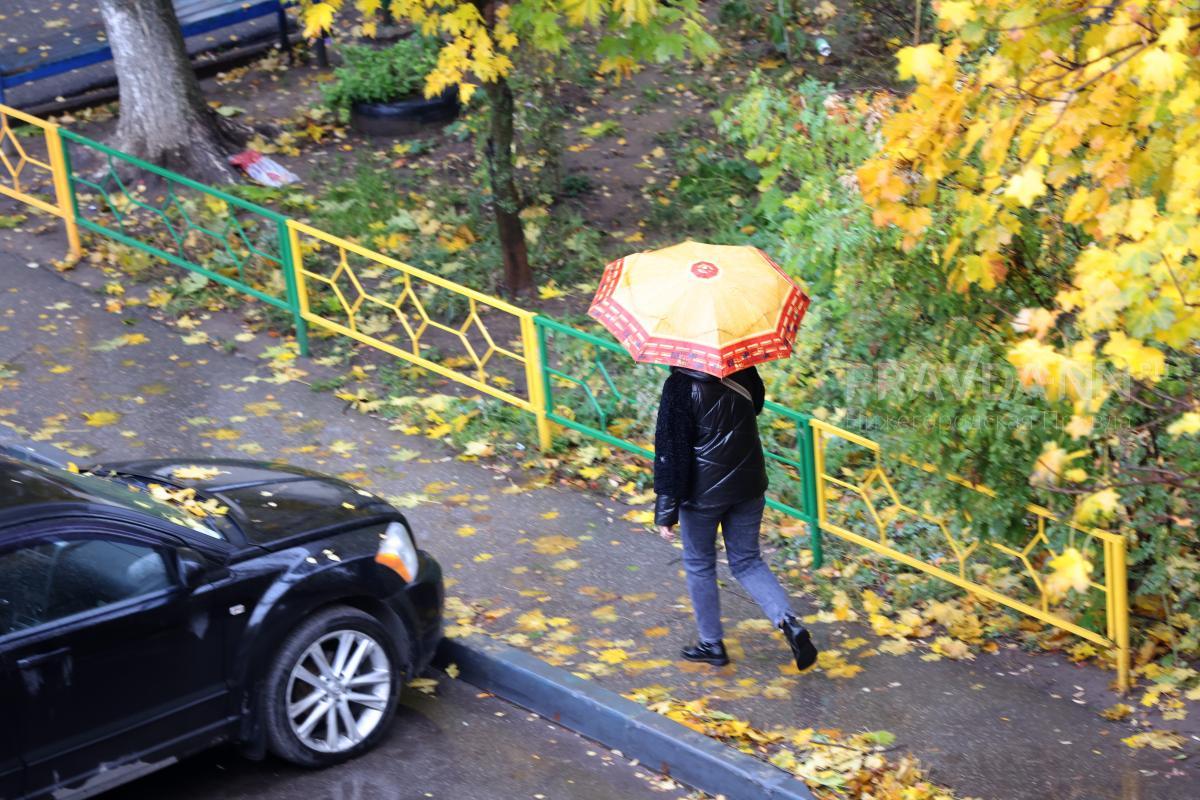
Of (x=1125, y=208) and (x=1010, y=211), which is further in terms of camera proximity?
(x=1010, y=211)

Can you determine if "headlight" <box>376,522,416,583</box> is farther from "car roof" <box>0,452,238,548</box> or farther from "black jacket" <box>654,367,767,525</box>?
"black jacket" <box>654,367,767,525</box>

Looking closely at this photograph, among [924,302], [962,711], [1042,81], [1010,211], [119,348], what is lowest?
[962,711]

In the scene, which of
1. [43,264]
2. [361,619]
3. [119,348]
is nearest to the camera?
[361,619]

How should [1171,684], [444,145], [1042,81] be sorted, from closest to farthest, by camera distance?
1. [1042,81]
2. [1171,684]
3. [444,145]

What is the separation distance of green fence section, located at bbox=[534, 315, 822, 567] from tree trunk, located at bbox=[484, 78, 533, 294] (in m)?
0.96

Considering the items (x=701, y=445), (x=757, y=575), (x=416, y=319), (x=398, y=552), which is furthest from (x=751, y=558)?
(x=416, y=319)

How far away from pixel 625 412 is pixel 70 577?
448cm

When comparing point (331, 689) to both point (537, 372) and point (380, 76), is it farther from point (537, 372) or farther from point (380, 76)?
point (380, 76)

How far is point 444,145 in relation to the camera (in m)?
13.1

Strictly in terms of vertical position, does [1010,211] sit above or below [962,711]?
above

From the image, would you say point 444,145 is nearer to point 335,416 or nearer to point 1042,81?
point 335,416

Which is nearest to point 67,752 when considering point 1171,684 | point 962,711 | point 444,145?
point 962,711

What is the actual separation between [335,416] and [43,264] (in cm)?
351

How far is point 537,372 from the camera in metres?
8.25
